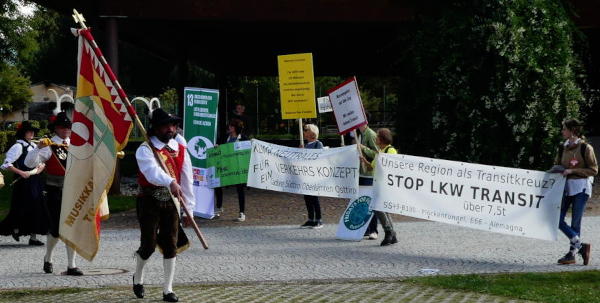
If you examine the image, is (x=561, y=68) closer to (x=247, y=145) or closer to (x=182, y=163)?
(x=247, y=145)

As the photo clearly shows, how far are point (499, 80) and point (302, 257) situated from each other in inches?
305

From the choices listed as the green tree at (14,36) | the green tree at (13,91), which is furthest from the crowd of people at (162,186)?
the green tree at (13,91)

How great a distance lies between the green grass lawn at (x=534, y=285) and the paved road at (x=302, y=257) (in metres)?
0.51

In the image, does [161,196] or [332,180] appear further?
[332,180]

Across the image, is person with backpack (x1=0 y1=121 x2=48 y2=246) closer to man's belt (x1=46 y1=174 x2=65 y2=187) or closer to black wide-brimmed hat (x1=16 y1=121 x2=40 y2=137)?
black wide-brimmed hat (x1=16 y1=121 x2=40 y2=137)

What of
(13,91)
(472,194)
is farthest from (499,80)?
(13,91)

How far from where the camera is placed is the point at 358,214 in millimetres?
12867

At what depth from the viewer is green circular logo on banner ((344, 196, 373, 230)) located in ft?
42.0

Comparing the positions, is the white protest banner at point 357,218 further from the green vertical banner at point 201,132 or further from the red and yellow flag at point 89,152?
the red and yellow flag at point 89,152

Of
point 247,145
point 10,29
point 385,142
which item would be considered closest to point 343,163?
point 385,142

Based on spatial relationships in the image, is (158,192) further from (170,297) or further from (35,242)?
(35,242)

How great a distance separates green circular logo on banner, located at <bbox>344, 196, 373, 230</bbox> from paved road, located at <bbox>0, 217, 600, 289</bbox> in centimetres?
31

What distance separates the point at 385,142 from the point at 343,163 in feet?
3.87

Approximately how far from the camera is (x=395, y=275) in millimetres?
9805
